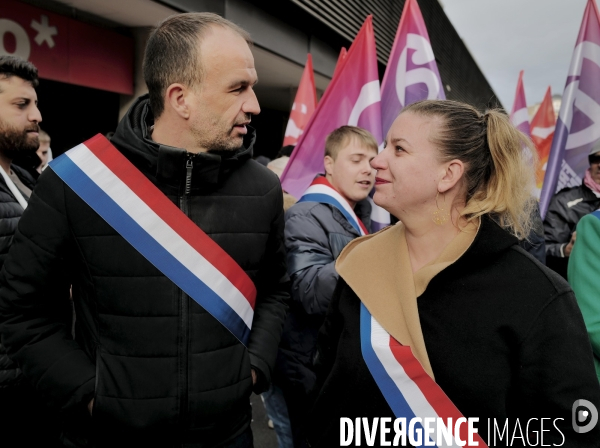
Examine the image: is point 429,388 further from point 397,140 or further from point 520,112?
point 520,112

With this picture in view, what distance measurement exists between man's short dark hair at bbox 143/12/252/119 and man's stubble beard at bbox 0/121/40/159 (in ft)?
3.28

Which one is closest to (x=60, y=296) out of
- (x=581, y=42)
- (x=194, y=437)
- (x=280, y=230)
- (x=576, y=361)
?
(x=194, y=437)

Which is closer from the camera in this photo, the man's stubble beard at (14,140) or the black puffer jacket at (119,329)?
the black puffer jacket at (119,329)

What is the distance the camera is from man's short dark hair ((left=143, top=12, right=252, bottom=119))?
5.12 ft

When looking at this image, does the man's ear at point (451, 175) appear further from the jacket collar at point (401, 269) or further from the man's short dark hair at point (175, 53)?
the man's short dark hair at point (175, 53)

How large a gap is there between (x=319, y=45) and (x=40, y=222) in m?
9.14

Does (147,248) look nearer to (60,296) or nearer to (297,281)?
(60,296)

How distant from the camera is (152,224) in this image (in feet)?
5.11

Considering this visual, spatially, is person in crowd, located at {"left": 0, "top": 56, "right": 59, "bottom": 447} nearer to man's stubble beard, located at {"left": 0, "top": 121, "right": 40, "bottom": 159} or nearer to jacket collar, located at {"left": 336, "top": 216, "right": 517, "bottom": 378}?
man's stubble beard, located at {"left": 0, "top": 121, "right": 40, "bottom": 159}

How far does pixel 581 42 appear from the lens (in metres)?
3.98

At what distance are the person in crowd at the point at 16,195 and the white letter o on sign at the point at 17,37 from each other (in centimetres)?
312

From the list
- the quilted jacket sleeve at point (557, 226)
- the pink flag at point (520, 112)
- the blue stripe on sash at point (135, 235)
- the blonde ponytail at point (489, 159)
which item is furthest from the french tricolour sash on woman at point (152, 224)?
the pink flag at point (520, 112)

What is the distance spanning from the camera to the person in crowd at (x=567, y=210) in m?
3.84

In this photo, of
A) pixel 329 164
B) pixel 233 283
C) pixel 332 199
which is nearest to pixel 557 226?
pixel 329 164
